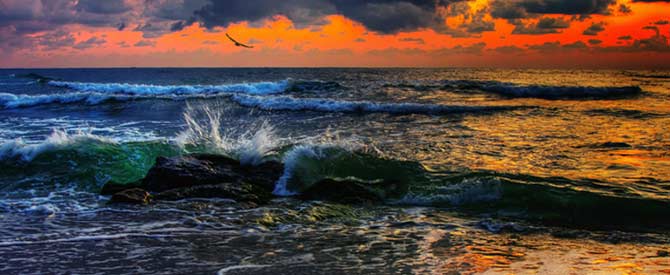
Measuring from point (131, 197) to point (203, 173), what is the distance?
4.44 ft

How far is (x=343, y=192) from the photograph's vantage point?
8.13 m

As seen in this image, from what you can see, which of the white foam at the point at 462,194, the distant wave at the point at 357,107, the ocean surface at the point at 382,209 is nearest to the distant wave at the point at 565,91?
the distant wave at the point at 357,107

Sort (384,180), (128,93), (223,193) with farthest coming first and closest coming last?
(128,93) < (384,180) < (223,193)

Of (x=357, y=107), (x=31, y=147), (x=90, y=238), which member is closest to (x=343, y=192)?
(x=90, y=238)

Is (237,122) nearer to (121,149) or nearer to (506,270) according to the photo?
(121,149)

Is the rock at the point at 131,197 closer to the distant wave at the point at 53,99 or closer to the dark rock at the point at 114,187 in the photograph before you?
the dark rock at the point at 114,187

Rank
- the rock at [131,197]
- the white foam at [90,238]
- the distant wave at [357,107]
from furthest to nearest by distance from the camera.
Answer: the distant wave at [357,107], the rock at [131,197], the white foam at [90,238]

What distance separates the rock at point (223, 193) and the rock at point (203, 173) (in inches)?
13.7

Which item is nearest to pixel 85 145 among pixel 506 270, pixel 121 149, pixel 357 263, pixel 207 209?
pixel 121 149

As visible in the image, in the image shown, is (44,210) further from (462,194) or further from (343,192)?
A: (462,194)

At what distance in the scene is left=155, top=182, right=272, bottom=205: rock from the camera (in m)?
7.95

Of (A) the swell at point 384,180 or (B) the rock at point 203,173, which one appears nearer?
(A) the swell at point 384,180

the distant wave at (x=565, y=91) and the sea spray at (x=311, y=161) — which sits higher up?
the distant wave at (x=565, y=91)

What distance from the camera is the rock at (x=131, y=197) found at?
777cm
